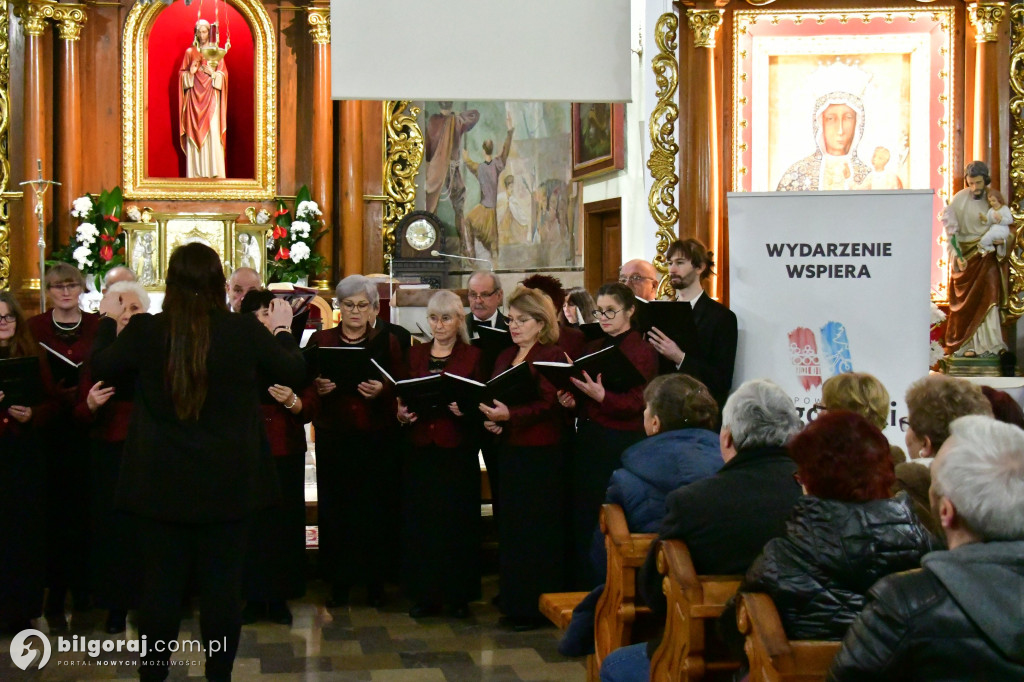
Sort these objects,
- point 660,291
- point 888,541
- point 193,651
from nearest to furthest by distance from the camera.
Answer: point 888,541, point 193,651, point 660,291

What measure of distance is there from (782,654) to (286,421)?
129 inches

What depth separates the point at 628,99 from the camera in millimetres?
7000

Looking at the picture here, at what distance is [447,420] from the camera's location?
213 inches

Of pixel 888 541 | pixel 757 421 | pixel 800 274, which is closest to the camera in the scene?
pixel 888 541

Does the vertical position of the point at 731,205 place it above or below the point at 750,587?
above

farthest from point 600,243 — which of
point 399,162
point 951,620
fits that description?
point 951,620

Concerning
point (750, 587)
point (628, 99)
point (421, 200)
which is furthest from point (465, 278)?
point (750, 587)

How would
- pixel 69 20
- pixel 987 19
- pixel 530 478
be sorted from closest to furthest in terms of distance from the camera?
pixel 530 478 < pixel 987 19 < pixel 69 20

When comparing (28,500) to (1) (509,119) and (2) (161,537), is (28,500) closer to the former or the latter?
(2) (161,537)

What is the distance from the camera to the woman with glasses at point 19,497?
4.95m

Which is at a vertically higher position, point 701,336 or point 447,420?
point 701,336

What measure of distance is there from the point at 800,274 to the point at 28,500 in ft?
11.6

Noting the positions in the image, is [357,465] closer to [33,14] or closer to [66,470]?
[66,470]

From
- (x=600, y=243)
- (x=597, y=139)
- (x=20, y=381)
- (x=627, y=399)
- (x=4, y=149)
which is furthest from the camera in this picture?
(x=600, y=243)
